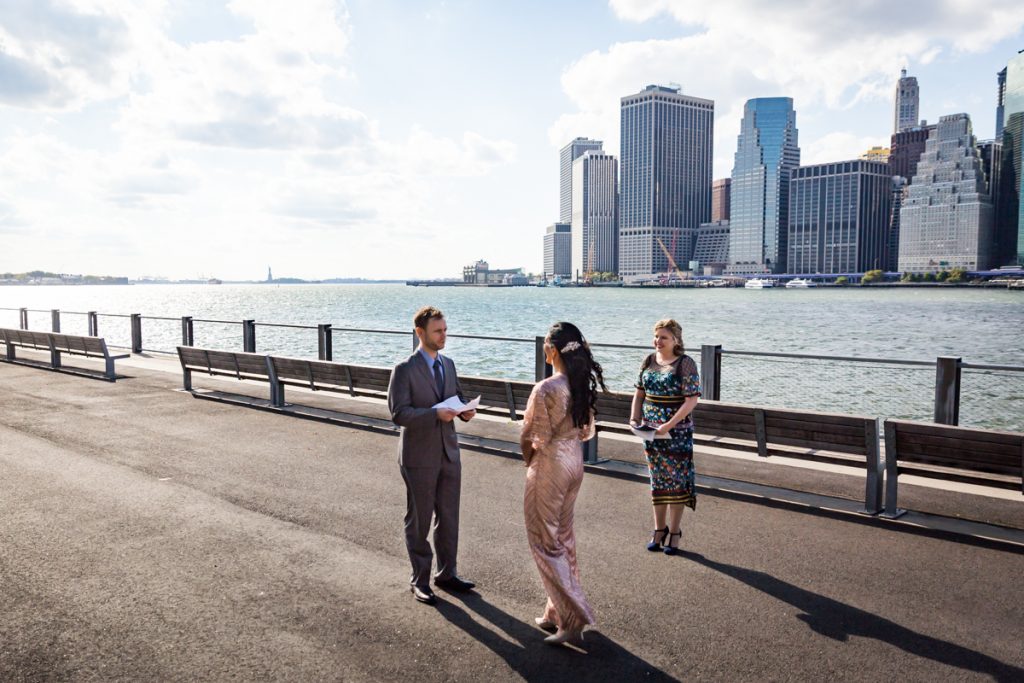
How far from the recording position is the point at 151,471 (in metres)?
8.13

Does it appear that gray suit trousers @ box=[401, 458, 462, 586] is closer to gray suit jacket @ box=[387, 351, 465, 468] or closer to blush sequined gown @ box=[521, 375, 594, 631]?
gray suit jacket @ box=[387, 351, 465, 468]

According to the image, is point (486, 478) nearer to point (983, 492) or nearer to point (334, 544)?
point (334, 544)

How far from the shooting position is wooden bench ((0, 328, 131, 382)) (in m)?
15.6

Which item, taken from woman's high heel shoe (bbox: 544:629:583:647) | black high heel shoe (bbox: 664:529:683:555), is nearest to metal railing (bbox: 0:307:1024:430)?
black high heel shoe (bbox: 664:529:683:555)

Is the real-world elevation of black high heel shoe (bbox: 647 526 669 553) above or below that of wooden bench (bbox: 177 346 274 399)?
below

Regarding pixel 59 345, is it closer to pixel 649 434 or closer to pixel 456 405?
pixel 456 405

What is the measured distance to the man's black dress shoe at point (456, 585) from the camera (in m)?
5.04

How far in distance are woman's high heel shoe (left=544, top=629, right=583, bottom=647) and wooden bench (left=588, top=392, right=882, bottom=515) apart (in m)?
3.32

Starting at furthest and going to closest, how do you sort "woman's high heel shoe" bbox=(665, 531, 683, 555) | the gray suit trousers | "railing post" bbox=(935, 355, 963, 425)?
"railing post" bbox=(935, 355, 963, 425) < "woman's high heel shoe" bbox=(665, 531, 683, 555) < the gray suit trousers

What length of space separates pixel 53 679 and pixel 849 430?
5.96 m

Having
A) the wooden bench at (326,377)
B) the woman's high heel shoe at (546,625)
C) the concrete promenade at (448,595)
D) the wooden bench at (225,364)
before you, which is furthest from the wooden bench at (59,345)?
the woman's high heel shoe at (546,625)

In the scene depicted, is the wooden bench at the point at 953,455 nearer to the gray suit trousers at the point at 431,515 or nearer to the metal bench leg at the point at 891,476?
the metal bench leg at the point at 891,476

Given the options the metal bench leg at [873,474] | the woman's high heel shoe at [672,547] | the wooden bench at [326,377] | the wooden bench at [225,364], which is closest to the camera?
the woman's high heel shoe at [672,547]

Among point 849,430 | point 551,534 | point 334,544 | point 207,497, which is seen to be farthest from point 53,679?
point 849,430
